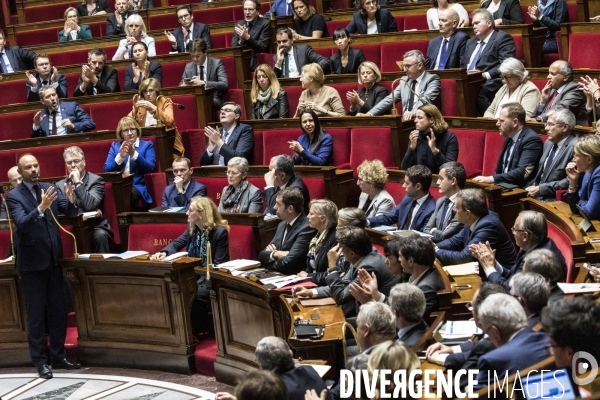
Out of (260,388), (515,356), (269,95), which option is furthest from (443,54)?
(260,388)

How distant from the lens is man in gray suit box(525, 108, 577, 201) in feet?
10.7

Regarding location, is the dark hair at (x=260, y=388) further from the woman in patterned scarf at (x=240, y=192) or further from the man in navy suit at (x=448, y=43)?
the man in navy suit at (x=448, y=43)

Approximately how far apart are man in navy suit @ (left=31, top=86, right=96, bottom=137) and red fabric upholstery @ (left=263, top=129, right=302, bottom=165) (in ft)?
3.01

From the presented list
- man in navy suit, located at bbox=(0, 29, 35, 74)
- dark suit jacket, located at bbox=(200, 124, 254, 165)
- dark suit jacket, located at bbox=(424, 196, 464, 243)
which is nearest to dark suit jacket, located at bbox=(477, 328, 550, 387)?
dark suit jacket, located at bbox=(424, 196, 464, 243)

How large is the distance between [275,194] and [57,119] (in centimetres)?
141

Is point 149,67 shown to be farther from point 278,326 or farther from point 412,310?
point 412,310

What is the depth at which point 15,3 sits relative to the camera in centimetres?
664

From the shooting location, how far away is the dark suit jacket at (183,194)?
13.2 ft

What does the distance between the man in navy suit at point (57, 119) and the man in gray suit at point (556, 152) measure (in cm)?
230

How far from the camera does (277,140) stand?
4324mm

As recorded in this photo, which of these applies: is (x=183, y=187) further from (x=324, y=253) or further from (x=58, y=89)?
(x=58, y=89)

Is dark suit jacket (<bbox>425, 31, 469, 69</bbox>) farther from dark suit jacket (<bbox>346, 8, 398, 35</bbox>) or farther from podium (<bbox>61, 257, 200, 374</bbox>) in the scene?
podium (<bbox>61, 257, 200, 374</bbox>)

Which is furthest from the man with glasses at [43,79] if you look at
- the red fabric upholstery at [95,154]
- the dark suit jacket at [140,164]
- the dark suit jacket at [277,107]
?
the dark suit jacket at [277,107]

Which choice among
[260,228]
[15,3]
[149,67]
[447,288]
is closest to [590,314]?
[447,288]
